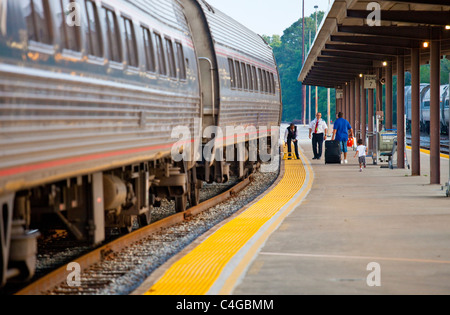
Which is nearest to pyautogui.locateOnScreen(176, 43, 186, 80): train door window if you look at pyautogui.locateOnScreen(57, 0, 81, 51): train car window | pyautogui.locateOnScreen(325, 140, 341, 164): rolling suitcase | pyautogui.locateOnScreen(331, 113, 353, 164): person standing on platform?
pyautogui.locateOnScreen(57, 0, 81, 51): train car window

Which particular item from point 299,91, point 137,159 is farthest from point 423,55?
point 299,91

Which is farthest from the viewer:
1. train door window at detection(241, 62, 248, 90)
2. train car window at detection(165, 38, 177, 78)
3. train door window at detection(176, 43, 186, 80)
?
train door window at detection(241, 62, 248, 90)

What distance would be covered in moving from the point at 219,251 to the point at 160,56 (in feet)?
9.47

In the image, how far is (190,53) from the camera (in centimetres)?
1366

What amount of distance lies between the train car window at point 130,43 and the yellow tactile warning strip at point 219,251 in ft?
7.32

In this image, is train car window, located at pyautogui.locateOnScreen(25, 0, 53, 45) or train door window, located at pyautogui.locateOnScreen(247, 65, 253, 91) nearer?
train car window, located at pyautogui.locateOnScreen(25, 0, 53, 45)

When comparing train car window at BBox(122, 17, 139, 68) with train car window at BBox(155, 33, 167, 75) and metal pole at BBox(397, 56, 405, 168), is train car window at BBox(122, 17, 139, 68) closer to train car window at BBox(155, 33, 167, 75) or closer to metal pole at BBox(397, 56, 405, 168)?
train car window at BBox(155, 33, 167, 75)

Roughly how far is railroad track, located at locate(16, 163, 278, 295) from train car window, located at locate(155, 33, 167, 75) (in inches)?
87.3

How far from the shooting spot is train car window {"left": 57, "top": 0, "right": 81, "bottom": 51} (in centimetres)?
688

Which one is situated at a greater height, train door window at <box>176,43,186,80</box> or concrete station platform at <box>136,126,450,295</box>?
train door window at <box>176,43,186,80</box>

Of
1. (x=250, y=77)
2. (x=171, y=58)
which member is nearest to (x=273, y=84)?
(x=250, y=77)

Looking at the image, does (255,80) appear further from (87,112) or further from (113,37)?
(87,112)

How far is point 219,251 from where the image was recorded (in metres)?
9.70

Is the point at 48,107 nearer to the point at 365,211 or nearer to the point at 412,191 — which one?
the point at 365,211
